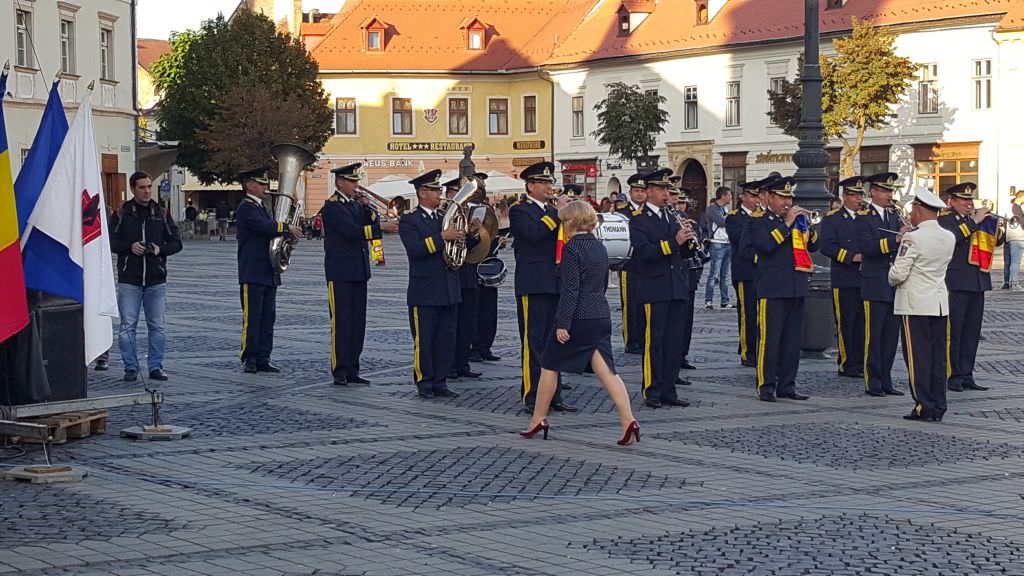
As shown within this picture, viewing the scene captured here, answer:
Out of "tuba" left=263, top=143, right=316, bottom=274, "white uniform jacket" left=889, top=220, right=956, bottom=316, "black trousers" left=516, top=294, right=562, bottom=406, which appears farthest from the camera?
"tuba" left=263, top=143, right=316, bottom=274

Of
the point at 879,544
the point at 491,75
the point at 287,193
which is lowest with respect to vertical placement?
the point at 879,544

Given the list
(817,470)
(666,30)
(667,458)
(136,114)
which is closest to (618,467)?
(667,458)

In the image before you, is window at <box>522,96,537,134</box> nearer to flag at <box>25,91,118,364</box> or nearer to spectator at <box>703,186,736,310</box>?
spectator at <box>703,186,736,310</box>

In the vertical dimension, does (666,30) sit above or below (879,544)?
above

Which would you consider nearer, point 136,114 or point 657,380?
point 657,380

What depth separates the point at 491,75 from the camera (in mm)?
77750

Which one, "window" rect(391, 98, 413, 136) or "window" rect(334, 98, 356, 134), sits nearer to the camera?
"window" rect(334, 98, 356, 134)

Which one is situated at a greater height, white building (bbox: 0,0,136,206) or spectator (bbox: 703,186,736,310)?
white building (bbox: 0,0,136,206)

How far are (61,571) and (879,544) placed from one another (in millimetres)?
3913

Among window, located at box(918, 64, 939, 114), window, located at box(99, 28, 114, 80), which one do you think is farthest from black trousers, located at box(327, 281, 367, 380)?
window, located at box(918, 64, 939, 114)

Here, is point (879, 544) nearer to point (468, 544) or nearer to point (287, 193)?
point (468, 544)

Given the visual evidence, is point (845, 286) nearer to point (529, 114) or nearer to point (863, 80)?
point (863, 80)

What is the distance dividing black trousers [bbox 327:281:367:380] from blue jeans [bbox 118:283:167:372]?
162 cm

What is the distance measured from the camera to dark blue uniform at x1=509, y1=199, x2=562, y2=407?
13.3 meters
